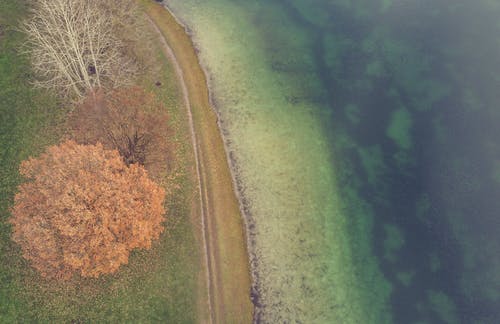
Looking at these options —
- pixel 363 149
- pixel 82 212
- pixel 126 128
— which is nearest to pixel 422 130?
pixel 363 149

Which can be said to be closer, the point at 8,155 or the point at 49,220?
the point at 49,220

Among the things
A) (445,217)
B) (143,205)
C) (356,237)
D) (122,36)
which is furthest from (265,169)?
(122,36)

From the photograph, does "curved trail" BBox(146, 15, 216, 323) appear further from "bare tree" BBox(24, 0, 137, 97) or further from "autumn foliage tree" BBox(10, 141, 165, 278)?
"autumn foliage tree" BBox(10, 141, 165, 278)

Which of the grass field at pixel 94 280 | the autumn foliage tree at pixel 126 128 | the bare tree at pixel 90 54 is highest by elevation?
the bare tree at pixel 90 54

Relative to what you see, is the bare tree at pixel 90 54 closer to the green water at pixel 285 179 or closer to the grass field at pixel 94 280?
the grass field at pixel 94 280

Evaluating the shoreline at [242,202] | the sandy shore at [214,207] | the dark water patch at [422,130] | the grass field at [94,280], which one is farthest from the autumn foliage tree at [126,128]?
the dark water patch at [422,130]

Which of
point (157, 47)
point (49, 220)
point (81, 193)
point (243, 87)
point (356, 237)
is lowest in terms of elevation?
point (356, 237)

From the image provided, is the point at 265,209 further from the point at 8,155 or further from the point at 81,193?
the point at 8,155
